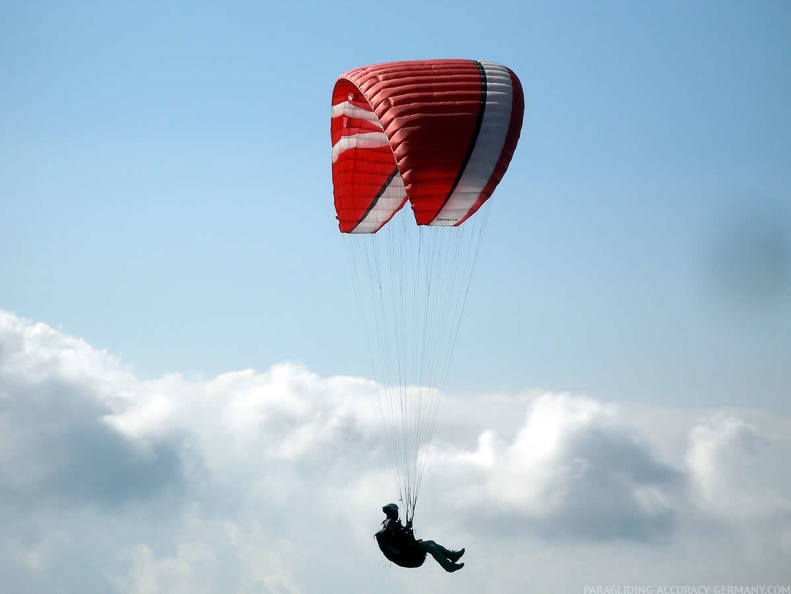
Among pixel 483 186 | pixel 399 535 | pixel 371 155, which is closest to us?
pixel 399 535

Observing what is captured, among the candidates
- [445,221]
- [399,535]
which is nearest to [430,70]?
[445,221]

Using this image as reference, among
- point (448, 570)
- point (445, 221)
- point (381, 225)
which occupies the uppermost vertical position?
point (381, 225)

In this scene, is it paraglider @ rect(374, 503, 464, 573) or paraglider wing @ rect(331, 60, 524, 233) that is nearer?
paraglider @ rect(374, 503, 464, 573)

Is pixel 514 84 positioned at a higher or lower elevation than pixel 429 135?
higher

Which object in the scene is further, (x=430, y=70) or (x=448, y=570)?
(x=430, y=70)

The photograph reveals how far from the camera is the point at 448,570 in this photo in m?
26.8

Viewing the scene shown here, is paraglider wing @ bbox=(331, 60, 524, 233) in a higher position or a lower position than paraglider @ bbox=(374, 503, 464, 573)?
higher

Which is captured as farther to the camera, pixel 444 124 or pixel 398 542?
pixel 444 124

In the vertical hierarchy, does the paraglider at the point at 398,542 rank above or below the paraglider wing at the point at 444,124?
below

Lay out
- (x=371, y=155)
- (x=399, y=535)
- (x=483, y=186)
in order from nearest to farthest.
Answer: (x=399, y=535) → (x=483, y=186) → (x=371, y=155)

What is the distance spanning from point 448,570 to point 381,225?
9.17m

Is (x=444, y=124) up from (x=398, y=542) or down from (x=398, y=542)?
up

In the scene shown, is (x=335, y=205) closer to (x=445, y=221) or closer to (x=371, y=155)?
(x=371, y=155)

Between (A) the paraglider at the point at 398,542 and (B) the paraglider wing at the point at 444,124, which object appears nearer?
(A) the paraglider at the point at 398,542
